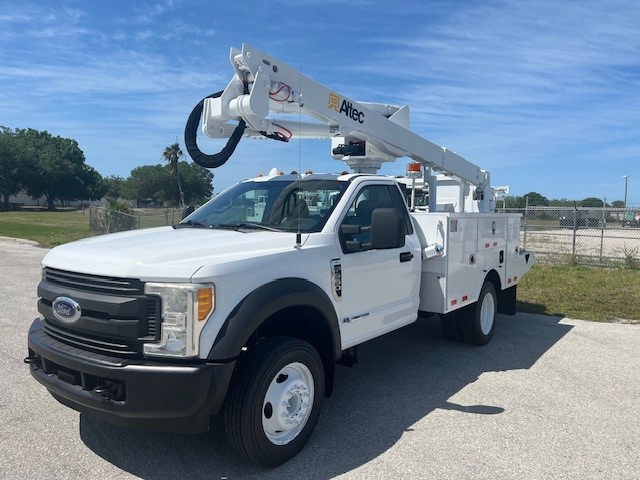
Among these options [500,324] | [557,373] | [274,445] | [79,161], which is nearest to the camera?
[274,445]

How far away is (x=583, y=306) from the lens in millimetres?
9766

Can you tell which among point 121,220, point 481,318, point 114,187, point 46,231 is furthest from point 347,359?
point 114,187

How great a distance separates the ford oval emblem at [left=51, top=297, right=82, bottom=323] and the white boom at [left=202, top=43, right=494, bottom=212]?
7.54ft

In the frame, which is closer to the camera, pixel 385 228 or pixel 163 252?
pixel 163 252

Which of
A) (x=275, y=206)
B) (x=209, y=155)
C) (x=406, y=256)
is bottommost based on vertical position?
(x=406, y=256)

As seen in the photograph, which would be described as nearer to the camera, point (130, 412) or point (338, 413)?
point (130, 412)

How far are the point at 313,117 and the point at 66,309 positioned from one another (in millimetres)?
3291

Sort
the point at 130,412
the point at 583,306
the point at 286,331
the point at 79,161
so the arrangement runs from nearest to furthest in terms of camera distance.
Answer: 1. the point at 130,412
2. the point at 286,331
3. the point at 583,306
4. the point at 79,161

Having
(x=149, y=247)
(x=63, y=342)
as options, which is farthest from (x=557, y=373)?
(x=63, y=342)

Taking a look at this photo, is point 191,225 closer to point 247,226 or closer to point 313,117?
point 247,226

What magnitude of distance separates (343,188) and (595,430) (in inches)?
113

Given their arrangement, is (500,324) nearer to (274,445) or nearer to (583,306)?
(583,306)

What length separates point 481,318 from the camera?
7000 millimetres

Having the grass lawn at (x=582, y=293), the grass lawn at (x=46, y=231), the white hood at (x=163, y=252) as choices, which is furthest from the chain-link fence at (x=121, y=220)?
the white hood at (x=163, y=252)
